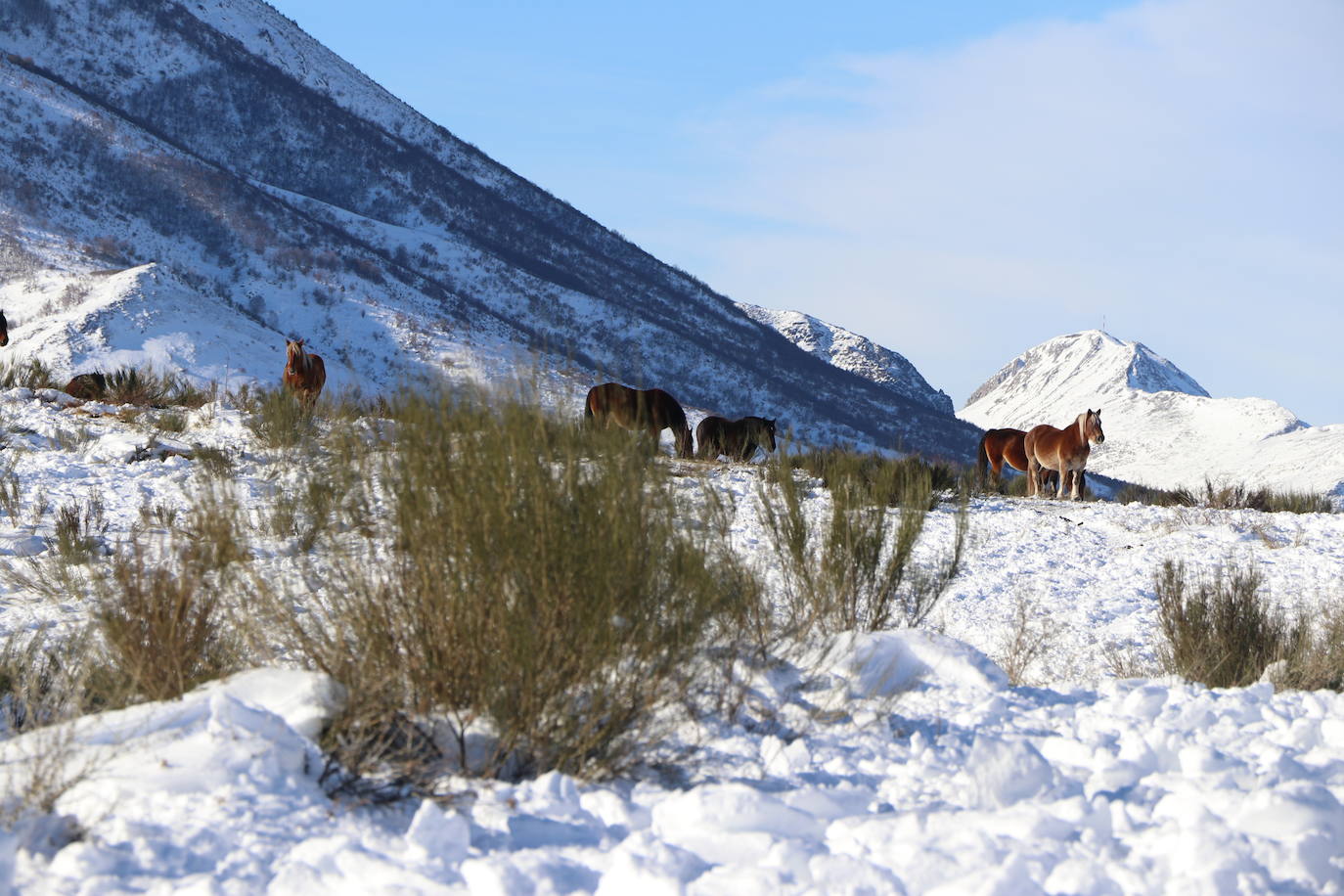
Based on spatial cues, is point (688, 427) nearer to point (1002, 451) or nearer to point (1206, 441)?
point (1002, 451)

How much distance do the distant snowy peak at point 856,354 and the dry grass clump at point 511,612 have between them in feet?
323

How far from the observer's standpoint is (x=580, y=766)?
133 inches

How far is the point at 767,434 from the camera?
1341 centimetres

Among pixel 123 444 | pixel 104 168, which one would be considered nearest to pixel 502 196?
pixel 104 168

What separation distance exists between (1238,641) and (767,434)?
7884 millimetres

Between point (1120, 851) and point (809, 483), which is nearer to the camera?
point (1120, 851)

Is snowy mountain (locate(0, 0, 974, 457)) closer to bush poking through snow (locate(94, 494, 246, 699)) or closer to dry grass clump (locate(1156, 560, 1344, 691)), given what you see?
dry grass clump (locate(1156, 560, 1344, 691))

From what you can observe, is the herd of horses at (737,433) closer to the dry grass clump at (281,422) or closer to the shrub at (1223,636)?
the dry grass clump at (281,422)

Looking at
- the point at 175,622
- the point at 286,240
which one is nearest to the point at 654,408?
the point at 175,622

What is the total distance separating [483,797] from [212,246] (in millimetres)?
63030

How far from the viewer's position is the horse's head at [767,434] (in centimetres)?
1262

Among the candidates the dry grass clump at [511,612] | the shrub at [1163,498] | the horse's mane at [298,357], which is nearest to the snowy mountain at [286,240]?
the horse's mane at [298,357]

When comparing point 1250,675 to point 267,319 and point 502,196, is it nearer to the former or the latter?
point 267,319

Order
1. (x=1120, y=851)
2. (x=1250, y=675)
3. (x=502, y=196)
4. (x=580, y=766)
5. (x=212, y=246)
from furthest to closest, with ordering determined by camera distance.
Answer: (x=502, y=196)
(x=212, y=246)
(x=1250, y=675)
(x=580, y=766)
(x=1120, y=851)
